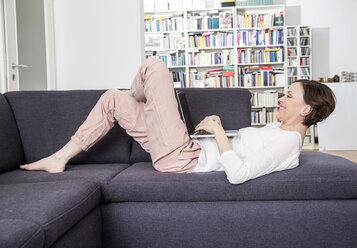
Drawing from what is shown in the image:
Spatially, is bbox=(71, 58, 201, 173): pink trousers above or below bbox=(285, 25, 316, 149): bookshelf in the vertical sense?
below

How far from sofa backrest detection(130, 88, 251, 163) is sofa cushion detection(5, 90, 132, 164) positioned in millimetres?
124

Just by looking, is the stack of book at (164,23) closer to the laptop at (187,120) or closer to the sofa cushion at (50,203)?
the laptop at (187,120)

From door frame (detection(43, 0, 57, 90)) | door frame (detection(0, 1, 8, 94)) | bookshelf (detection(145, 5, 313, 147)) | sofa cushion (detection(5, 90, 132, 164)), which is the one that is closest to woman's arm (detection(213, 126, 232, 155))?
sofa cushion (detection(5, 90, 132, 164))

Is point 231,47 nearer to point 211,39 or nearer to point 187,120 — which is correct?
point 211,39

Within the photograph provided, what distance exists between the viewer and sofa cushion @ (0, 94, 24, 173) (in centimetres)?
184

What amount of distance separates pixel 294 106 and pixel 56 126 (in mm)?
1294

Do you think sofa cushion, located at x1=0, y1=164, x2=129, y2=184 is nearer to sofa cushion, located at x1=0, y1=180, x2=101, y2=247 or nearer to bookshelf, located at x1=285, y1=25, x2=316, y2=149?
sofa cushion, located at x1=0, y1=180, x2=101, y2=247

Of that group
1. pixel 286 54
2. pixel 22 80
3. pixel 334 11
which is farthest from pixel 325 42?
pixel 22 80

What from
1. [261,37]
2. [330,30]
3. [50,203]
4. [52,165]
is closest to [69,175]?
[52,165]

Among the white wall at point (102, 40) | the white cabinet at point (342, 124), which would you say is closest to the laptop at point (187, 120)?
the white wall at point (102, 40)

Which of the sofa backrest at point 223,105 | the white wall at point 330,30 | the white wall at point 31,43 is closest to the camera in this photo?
the sofa backrest at point 223,105

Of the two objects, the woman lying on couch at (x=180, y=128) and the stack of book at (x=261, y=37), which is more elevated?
the stack of book at (x=261, y=37)

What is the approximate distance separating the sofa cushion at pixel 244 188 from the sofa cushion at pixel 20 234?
1.91 ft

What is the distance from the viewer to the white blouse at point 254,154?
1.41 m
